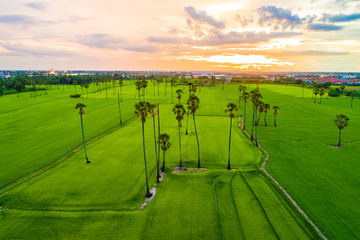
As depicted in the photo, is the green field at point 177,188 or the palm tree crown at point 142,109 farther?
the palm tree crown at point 142,109

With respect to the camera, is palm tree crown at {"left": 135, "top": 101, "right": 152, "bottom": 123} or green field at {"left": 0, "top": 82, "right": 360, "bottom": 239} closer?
green field at {"left": 0, "top": 82, "right": 360, "bottom": 239}

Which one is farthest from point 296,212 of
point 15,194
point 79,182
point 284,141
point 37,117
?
A: point 37,117

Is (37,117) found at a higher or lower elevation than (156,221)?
higher

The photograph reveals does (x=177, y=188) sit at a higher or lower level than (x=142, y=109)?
lower

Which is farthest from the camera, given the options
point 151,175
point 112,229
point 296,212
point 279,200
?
point 151,175

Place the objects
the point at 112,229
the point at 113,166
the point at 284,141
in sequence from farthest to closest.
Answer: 1. the point at 284,141
2. the point at 113,166
3. the point at 112,229

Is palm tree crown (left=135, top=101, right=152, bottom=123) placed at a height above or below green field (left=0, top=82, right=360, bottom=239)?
above

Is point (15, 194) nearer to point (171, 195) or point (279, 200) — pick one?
point (171, 195)

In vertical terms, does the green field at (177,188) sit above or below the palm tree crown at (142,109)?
below
